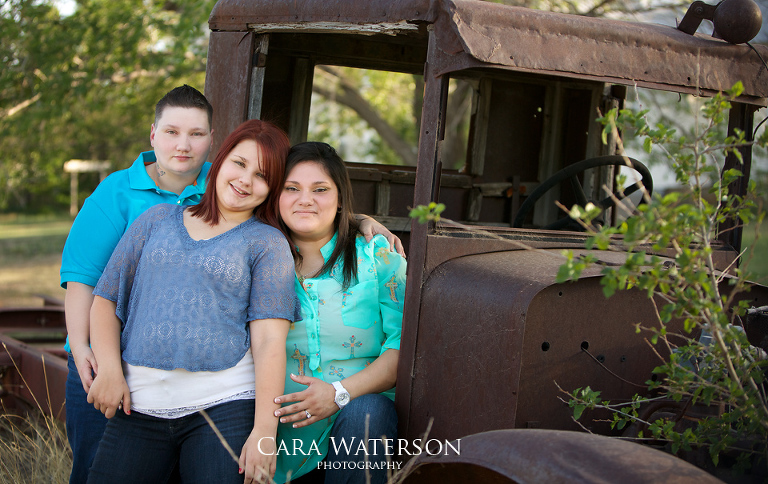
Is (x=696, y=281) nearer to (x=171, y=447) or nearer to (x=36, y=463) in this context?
(x=171, y=447)

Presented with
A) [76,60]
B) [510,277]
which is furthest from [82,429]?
[76,60]

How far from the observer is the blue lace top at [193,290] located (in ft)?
7.30

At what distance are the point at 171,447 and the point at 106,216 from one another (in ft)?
2.94

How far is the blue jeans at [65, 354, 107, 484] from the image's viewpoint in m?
2.54

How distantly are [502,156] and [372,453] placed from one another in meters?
2.53

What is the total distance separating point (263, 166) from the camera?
7.97 feet

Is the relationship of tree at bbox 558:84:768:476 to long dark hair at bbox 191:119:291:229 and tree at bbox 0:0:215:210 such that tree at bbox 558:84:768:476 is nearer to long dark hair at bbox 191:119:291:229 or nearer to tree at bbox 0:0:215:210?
long dark hair at bbox 191:119:291:229

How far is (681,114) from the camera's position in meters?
11.1

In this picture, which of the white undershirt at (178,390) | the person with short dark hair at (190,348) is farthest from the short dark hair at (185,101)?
the white undershirt at (178,390)

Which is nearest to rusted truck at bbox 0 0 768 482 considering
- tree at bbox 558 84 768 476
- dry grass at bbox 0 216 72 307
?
tree at bbox 558 84 768 476

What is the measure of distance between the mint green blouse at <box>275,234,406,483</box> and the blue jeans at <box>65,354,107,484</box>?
721 millimetres

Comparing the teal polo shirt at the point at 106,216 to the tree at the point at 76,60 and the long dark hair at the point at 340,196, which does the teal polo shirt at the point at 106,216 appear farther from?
the tree at the point at 76,60

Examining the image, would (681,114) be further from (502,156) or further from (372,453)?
(372,453)

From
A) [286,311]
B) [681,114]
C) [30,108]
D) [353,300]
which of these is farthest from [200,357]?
[681,114]
